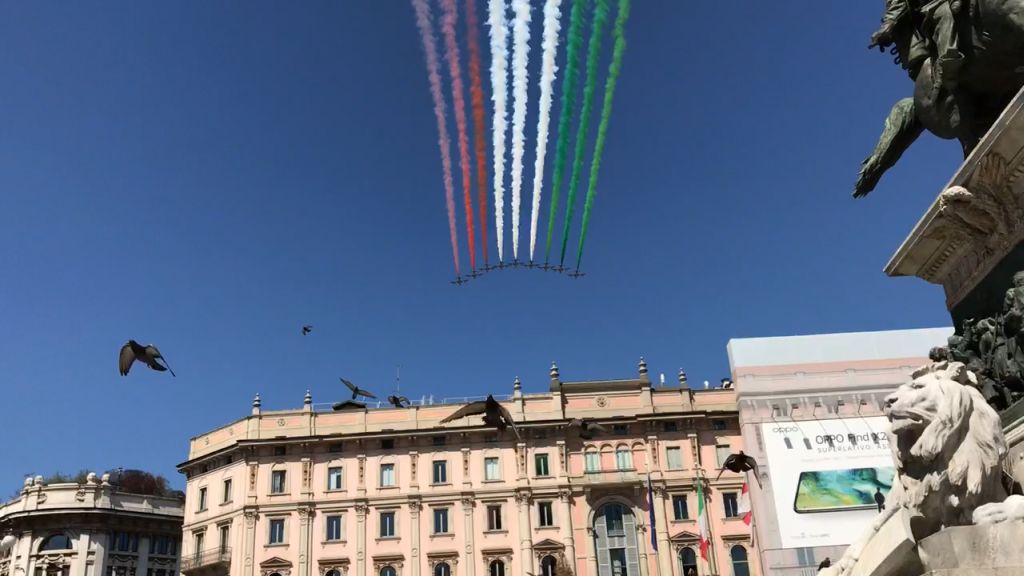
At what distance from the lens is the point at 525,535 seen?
49.2m

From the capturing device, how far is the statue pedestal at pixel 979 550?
416 centimetres

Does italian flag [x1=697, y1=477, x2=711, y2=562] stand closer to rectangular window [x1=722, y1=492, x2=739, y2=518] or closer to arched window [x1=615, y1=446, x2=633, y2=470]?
rectangular window [x1=722, y1=492, x2=739, y2=518]

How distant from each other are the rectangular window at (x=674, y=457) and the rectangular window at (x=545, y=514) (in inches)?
289

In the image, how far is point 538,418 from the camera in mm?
51625

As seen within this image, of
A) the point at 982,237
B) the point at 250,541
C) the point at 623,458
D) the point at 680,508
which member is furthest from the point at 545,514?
the point at 982,237

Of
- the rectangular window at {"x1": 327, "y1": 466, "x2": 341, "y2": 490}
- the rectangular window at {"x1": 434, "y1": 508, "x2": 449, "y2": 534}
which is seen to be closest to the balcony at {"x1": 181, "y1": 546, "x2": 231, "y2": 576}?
the rectangular window at {"x1": 327, "y1": 466, "x2": 341, "y2": 490}

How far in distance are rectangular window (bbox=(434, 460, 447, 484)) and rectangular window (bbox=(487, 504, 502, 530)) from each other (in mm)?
3186

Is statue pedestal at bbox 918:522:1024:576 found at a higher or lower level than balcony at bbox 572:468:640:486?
lower

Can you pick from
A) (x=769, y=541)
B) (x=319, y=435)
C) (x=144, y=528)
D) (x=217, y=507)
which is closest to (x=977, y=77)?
(x=769, y=541)

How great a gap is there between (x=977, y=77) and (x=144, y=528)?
66.8 metres

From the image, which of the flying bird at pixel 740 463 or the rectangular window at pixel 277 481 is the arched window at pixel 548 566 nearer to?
the flying bird at pixel 740 463

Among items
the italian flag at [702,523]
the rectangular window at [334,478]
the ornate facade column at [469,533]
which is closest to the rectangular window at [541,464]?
the ornate facade column at [469,533]

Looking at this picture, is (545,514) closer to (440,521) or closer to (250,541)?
(440,521)

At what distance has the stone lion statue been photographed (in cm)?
448
